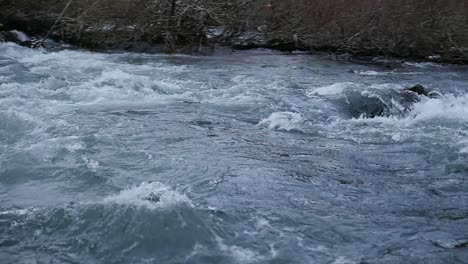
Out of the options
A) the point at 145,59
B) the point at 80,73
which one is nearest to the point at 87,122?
the point at 80,73

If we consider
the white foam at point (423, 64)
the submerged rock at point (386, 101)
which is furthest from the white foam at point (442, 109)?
the white foam at point (423, 64)

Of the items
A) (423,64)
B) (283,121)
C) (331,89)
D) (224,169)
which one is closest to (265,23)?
(423,64)

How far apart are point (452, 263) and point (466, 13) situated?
11.2 m

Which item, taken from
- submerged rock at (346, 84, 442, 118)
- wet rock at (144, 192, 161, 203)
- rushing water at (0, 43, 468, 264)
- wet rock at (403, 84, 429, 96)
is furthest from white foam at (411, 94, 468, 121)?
wet rock at (144, 192, 161, 203)

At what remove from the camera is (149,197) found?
5.49 m

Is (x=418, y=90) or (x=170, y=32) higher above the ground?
(x=170, y=32)

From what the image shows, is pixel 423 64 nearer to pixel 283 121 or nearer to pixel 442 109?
pixel 442 109

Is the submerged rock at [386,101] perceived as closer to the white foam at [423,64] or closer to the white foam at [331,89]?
the white foam at [331,89]

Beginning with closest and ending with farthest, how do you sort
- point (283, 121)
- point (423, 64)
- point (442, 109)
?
1. point (283, 121)
2. point (442, 109)
3. point (423, 64)

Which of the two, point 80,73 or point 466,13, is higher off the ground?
point 466,13

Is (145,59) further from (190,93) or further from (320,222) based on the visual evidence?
(320,222)

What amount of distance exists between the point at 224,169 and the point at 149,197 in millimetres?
1313

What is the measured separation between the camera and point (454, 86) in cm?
1152

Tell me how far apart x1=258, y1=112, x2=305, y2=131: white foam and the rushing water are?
0.04m
